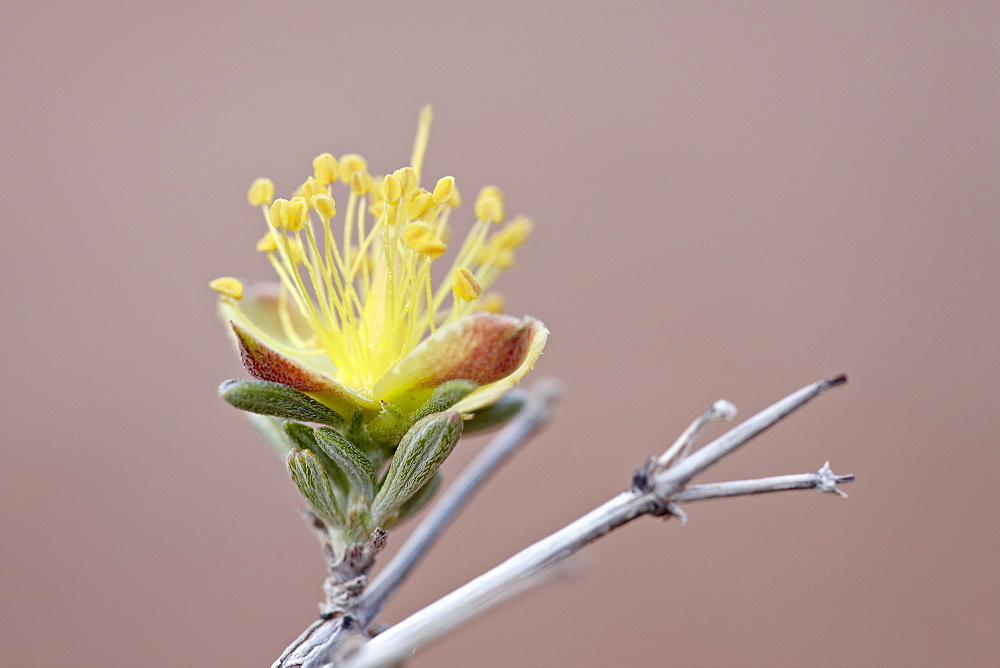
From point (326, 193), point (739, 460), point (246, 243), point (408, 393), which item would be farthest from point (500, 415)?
point (246, 243)

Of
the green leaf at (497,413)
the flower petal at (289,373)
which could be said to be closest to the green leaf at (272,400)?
the flower petal at (289,373)

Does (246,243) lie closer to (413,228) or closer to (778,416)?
(413,228)

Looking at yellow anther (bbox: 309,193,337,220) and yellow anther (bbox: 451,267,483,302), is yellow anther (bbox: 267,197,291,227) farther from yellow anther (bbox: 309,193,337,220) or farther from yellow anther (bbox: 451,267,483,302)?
yellow anther (bbox: 451,267,483,302)

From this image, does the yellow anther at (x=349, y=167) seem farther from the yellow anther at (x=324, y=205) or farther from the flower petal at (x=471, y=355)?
the flower petal at (x=471, y=355)

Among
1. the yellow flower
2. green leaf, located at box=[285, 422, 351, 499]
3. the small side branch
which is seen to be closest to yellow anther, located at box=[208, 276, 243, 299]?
the yellow flower

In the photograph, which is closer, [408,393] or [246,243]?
[408,393]
